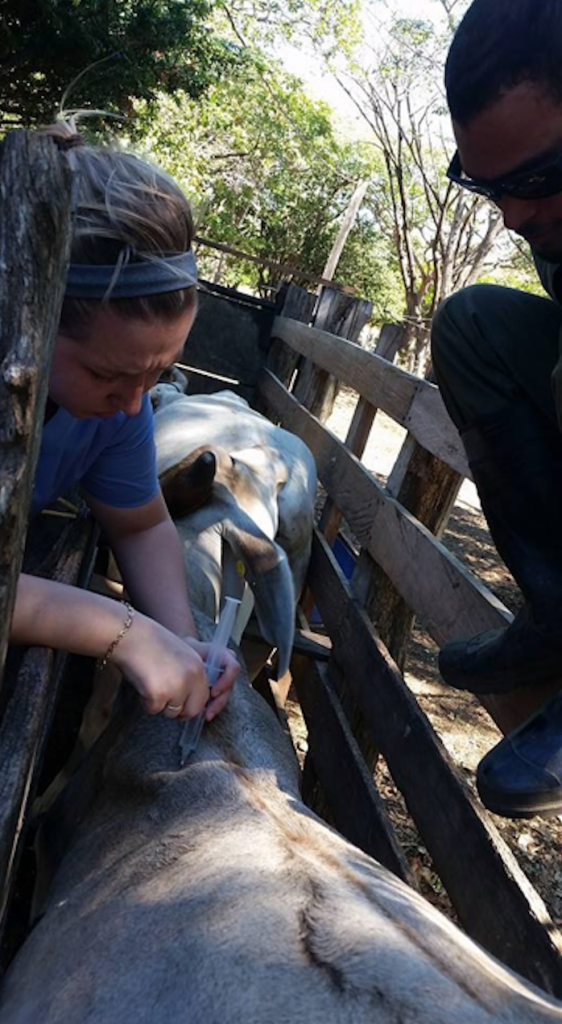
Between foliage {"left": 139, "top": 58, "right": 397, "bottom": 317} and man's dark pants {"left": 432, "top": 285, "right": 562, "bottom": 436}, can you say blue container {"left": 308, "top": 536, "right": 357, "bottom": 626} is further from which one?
foliage {"left": 139, "top": 58, "right": 397, "bottom": 317}

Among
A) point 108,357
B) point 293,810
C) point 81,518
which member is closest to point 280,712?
point 81,518

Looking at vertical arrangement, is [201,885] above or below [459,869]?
above

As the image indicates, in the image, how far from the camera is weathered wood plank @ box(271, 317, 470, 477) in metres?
3.15

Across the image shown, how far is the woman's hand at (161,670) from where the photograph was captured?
6.77ft

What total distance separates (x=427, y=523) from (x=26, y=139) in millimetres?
2650

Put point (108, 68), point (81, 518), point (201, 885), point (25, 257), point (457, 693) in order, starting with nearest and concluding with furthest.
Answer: point (25, 257), point (201, 885), point (81, 518), point (457, 693), point (108, 68)

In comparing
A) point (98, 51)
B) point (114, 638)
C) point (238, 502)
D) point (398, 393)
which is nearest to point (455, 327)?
point (114, 638)

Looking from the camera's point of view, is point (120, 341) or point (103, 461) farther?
point (103, 461)

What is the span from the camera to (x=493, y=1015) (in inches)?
47.3

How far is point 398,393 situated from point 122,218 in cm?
212

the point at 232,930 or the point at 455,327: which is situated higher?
the point at 455,327

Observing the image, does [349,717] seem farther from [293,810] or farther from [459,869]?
[293,810]

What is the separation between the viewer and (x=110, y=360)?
78.8 inches

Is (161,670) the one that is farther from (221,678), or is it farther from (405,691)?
(405,691)
